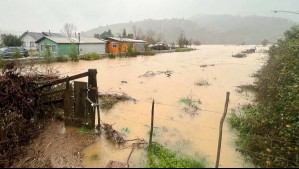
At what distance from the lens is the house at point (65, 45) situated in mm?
31956

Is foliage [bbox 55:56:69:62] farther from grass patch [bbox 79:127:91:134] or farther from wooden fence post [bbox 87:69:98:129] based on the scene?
wooden fence post [bbox 87:69:98:129]

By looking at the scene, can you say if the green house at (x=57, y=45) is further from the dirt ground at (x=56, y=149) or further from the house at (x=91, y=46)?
the dirt ground at (x=56, y=149)

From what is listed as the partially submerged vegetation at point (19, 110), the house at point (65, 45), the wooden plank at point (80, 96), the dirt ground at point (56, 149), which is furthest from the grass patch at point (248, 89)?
the house at point (65, 45)

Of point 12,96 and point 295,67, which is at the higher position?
point 295,67

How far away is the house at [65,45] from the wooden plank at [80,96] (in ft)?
76.7

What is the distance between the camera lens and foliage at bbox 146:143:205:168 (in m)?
5.62

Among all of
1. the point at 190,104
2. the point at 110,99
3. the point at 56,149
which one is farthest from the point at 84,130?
the point at 190,104

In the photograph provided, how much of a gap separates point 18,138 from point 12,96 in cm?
129

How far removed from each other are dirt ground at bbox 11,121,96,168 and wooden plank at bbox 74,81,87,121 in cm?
60

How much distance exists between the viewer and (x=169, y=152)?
20.7 feet

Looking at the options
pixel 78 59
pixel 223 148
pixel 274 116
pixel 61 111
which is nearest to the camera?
pixel 223 148

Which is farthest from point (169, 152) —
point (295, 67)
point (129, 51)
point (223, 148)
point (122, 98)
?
point (129, 51)

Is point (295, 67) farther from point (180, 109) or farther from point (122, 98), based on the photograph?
point (122, 98)

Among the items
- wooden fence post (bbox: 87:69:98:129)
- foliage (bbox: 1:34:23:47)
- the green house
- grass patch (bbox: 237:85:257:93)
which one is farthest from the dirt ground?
foliage (bbox: 1:34:23:47)
